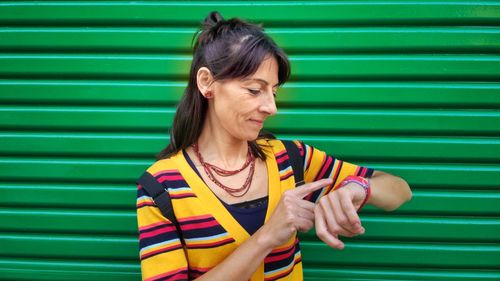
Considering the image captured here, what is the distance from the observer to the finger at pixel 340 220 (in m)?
1.47

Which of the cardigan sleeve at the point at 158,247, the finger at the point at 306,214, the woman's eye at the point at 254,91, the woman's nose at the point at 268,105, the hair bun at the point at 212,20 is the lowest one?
the cardigan sleeve at the point at 158,247

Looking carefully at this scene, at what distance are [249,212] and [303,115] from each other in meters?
1.00

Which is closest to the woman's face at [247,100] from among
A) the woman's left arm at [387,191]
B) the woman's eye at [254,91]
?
the woman's eye at [254,91]

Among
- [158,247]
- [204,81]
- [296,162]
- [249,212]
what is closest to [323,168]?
[296,162]

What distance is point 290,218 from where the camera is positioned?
1.53m

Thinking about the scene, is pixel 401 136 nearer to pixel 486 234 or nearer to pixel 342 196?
pixel 486 234

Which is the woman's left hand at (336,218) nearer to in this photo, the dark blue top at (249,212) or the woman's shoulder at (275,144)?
the dark blue top at (249,212)

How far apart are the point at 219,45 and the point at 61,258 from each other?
201 centimetres

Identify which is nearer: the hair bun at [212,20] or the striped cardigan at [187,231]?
the striped cardigan at [187,231]

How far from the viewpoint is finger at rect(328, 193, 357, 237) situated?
1.47 m

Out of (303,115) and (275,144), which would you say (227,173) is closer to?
(275,144)

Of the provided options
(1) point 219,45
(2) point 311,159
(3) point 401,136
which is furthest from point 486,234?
(1) point 219,45

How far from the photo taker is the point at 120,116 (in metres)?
2.62

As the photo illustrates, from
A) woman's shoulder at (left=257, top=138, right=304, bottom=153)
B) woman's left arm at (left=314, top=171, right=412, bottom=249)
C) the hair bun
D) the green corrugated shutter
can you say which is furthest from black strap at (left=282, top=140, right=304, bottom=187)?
the hair bun
